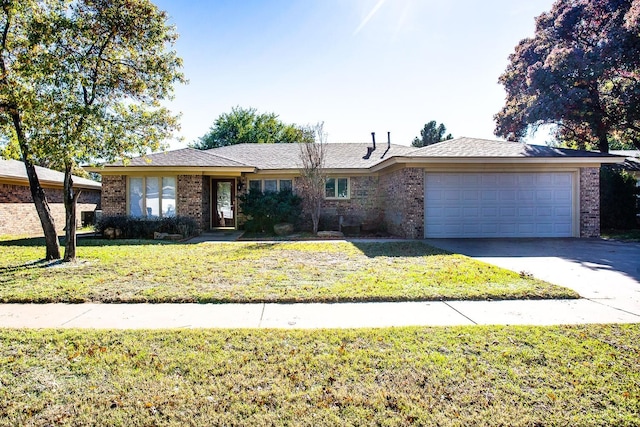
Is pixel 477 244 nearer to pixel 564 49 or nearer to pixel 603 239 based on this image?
pixel 603 239

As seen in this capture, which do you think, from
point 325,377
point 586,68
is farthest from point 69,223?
point 586,68

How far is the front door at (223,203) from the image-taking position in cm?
1702

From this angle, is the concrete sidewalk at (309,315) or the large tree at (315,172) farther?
the large tree at (315,172)

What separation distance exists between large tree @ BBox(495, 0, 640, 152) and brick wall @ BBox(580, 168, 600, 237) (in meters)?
5.29

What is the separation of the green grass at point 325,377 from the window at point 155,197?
1140 cm

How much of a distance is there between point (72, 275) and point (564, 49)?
2038 centimetres

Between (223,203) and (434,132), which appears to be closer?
(223,203)

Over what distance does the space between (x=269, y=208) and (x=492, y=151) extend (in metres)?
8.43

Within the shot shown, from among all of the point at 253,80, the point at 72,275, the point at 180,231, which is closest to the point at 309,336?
A: the point at 72,275

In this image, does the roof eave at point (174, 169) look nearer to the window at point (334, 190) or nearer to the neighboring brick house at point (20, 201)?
the neighboring brick house at point (20, 201)

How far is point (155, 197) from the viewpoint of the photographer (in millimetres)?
14828

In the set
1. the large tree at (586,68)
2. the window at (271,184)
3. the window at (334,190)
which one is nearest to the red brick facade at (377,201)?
the window at (334,190)

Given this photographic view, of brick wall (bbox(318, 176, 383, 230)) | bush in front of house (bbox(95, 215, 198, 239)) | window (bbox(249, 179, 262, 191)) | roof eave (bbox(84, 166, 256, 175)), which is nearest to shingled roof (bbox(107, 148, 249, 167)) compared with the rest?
roof eave (bbox(84, 166, 256, 175))

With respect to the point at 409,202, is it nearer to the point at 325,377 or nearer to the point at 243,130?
the point at 325,377
